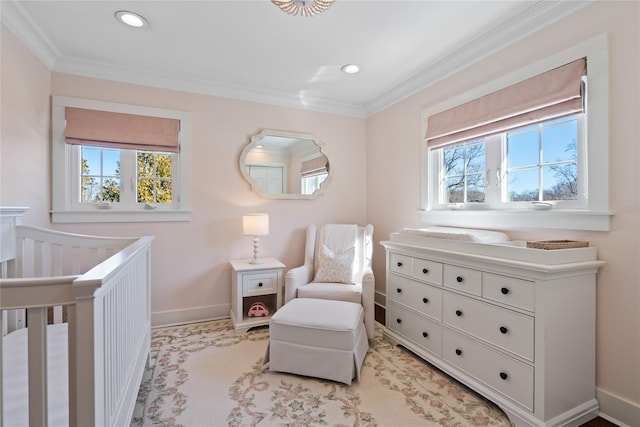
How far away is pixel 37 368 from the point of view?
863 mm

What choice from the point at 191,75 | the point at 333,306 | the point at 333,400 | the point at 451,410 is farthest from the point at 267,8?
the point at 451,410

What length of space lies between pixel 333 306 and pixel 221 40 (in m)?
2.19

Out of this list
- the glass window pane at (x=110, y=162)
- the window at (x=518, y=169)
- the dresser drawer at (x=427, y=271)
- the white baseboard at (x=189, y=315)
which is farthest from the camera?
the white baseboard at (x=189, y=315)

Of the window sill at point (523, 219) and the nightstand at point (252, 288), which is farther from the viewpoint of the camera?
the nightstand at point (252, 288)

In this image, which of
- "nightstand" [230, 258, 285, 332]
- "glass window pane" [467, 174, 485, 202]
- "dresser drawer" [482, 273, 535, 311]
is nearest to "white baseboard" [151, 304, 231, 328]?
"nightstand" [230, 258, 285, 332]

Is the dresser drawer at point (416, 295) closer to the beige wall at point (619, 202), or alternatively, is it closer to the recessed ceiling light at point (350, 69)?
the beige wall at point (619, 202)

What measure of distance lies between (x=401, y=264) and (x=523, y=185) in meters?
1.05

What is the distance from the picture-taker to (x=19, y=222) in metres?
1.93

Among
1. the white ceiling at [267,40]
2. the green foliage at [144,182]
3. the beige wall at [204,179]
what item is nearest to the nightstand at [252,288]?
the beige wall at [204,179]

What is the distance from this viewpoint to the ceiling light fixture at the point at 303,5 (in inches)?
62.1

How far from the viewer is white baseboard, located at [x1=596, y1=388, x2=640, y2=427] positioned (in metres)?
1.52

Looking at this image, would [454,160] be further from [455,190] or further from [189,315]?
[189,315]

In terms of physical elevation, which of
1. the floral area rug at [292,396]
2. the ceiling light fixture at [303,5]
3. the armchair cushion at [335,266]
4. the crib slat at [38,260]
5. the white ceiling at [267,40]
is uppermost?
the white ceiling at [267,40]

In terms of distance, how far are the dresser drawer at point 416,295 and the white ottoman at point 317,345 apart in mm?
516
